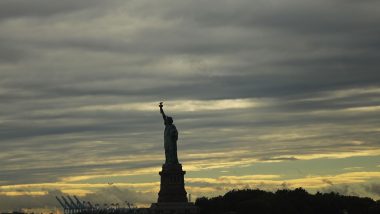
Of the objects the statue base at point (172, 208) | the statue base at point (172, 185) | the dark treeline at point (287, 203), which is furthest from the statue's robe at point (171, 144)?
→ the dark treeline at point (287, 203)

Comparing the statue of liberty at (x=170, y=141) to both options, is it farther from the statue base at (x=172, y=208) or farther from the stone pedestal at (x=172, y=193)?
the statue base at (x=172, y=208)

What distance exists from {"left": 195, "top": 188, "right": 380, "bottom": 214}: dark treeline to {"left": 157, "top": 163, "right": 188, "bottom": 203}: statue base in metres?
33.7

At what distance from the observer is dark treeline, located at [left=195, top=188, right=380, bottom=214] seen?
170500 mm

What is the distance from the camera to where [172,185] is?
443 ft

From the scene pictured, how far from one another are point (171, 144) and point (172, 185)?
5.94 meters

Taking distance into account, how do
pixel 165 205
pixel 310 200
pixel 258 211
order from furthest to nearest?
pixel 310 200 → pixel 258 211 → pixel 165 205

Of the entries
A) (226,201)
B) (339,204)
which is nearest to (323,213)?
(339,204)

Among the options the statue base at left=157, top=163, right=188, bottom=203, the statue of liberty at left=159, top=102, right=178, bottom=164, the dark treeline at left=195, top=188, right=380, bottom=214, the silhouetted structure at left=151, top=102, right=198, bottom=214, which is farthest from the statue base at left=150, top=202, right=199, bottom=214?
the dark treeline at left=195, top=188, right=380, bottom=214

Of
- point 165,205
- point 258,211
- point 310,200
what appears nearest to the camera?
point 165,205

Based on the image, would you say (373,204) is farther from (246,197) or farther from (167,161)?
(167,161)

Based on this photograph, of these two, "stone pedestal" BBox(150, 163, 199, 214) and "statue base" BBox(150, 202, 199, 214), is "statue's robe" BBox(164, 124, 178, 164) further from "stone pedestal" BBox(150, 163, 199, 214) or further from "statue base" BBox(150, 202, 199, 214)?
"statue base" BBox(150, 202, 199, 214)

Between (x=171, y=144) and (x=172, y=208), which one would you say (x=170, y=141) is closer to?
(x=171, y=144)

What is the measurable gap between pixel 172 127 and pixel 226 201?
47.5 m

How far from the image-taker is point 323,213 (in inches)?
6919
